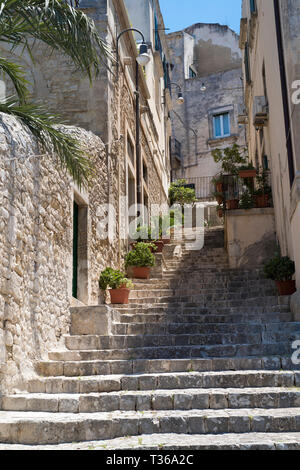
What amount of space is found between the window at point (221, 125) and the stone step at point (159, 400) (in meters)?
23.3

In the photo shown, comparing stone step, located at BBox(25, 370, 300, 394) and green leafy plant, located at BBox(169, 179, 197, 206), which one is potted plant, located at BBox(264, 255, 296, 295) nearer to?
stone step, located at BBox(25, 370, 300, 394)

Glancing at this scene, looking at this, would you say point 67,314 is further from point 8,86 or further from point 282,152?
point 8,86

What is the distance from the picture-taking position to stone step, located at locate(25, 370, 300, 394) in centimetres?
553

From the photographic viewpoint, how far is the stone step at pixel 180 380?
5.53 meters

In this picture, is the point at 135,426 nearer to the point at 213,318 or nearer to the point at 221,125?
the point at 213,318

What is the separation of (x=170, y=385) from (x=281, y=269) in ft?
13.9

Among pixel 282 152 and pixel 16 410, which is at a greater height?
pixel 282 152

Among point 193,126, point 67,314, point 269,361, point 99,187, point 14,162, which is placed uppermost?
point 193,126


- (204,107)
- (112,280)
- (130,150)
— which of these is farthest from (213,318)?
(204,107)

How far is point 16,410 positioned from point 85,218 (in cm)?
431

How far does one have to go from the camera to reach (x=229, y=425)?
467 cm

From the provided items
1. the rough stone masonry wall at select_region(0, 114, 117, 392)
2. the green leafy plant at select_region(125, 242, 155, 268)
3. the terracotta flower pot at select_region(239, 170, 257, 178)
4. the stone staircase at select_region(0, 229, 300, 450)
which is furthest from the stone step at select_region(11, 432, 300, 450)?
the terracotta flower pot at select_region(239, 170, 257, 178)

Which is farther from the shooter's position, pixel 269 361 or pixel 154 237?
pixel 154 237

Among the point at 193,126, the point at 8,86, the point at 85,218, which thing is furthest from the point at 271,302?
the point at 193,126
